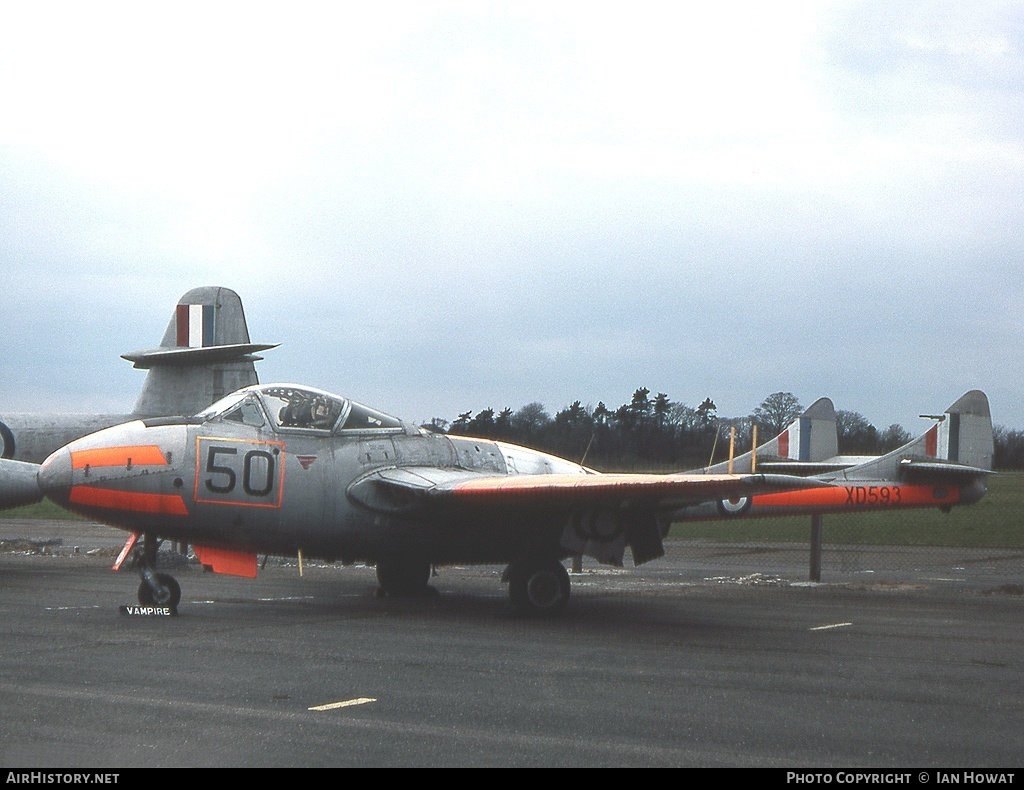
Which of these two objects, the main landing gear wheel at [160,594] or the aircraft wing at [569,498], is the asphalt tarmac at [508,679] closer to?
the main landing gear wheel at [160,594]

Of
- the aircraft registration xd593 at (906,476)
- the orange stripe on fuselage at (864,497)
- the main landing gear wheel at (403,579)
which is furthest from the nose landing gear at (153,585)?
the orange stripe on fuselage at (864,497)

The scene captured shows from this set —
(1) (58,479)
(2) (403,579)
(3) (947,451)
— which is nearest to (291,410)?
(1) (58,479)

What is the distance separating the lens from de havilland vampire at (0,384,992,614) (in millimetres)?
11977

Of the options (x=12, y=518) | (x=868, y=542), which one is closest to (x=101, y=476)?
(x=868, y=542)

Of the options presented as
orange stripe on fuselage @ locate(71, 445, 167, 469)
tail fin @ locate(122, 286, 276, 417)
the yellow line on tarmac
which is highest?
tail fin @ locate(122, 286, 276, 417)

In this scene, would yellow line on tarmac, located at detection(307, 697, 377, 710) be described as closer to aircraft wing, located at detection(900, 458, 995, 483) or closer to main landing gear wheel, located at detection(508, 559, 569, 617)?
main landing gear wheel, located at detection(508, 559, 569, 617)

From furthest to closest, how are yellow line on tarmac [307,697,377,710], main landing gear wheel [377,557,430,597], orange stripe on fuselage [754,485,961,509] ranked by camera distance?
orange stripe on fuselage [754,485,961,509]
main landing gear wheel [377,557,430,597]
yellow line on tarmac [307,697,377,710]

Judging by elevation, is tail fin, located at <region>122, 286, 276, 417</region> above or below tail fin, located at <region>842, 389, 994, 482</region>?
above

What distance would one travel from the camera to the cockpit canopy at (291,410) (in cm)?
1291

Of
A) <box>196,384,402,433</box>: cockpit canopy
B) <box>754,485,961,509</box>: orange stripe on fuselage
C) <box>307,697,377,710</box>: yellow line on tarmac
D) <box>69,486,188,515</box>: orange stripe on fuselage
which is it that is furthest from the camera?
<box>754,485,961,509</box>: orange stripe on fuselage

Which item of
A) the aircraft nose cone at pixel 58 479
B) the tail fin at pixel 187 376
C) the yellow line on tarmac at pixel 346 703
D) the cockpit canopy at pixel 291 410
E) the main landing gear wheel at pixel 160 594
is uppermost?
the tail fin at pixel 187 376

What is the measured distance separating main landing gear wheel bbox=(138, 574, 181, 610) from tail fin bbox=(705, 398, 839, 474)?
401 inches

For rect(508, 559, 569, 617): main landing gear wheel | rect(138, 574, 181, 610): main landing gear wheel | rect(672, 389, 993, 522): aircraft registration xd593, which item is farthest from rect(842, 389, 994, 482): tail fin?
rect(138, 574, 181, 610): main landing gear wheel

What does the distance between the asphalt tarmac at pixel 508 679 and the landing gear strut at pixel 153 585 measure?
259 millimetres
